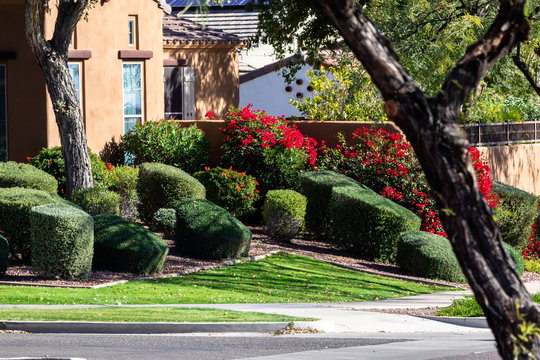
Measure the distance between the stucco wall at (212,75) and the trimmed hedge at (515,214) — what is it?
436 inches

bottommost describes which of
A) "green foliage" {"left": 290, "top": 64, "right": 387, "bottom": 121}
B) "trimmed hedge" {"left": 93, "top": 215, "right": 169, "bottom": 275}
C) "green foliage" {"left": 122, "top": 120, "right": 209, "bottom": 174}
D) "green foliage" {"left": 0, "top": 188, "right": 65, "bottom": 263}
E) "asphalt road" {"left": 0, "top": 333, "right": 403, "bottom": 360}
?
"asphalt road" {"left": 0, "top": 333, "right": 403, "bottom": 360}

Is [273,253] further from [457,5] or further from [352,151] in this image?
[457,5]

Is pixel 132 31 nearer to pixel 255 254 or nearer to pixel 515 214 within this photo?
pixel 255 254

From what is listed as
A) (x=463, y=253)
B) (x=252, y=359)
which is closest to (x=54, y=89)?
(x=252, y=359)

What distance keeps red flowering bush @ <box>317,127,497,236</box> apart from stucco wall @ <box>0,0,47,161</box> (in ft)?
24.2

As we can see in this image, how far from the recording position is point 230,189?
854 inches

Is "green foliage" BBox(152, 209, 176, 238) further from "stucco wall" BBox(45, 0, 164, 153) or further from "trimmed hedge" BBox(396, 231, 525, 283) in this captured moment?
"trimmed hedge" BBox(396, 231, 525, 283)

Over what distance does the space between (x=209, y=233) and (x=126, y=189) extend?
393 centimetres

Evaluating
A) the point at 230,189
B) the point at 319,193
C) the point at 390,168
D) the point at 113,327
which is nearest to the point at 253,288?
the point at 113,327

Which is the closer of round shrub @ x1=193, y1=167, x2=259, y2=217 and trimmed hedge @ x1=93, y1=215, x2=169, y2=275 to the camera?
trimmed hedge @ x1=93, y1=215, x2=169, y2=275

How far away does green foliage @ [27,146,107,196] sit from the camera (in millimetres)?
21703

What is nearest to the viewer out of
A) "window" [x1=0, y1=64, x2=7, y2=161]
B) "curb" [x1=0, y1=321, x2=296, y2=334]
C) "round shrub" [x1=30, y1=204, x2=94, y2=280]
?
"curb" [x1=0, y1=321, x2=296, y2=334]

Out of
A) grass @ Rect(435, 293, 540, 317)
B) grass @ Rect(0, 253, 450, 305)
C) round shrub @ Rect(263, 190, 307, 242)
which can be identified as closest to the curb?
grass @ Rect(0, 253, 450, 305)

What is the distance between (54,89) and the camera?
20312mm
